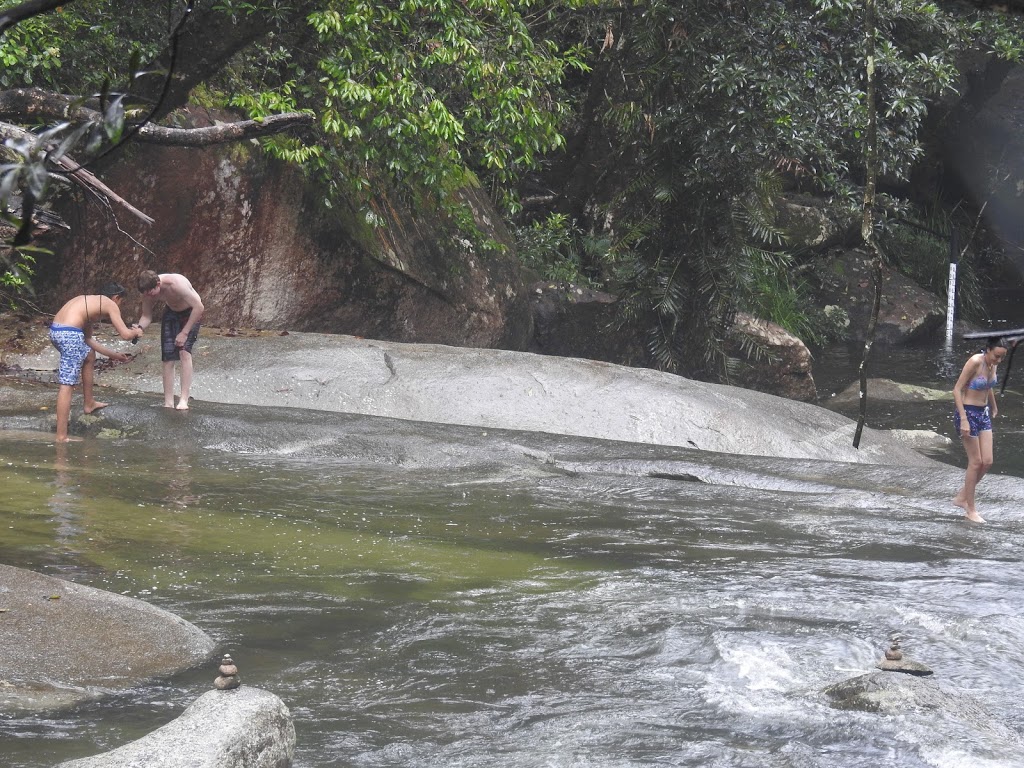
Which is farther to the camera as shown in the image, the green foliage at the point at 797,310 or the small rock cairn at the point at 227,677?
the green foliage at the point at 797,310

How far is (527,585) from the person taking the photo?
21.5 ft

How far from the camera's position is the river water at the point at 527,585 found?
459 centimetres

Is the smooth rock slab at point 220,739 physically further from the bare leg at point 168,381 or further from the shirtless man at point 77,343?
the bare leg at point 168,381

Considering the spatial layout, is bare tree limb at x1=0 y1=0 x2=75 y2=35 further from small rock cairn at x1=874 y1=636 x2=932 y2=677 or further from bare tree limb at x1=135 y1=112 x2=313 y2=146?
small rock cairn at x1=874 y1=636 x2=932 y2=677

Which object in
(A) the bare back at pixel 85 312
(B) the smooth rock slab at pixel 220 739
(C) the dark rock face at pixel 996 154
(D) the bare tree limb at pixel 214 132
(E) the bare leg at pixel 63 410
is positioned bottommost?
(B) the smooth rock slab at pixel 220 739

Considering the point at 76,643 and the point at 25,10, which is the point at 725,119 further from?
the point at 25,10

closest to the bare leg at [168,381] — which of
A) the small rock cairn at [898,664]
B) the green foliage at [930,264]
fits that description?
the small rock cairn at [898,664]

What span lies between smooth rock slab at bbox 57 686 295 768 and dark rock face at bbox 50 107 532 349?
9326 mm

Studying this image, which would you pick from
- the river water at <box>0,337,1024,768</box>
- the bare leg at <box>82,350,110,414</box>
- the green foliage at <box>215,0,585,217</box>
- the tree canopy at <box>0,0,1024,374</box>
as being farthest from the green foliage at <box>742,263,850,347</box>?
the bare leg at <box>82,350,110,414</box>

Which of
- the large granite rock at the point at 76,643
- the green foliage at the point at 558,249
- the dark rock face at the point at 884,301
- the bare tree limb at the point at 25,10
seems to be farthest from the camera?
the dark rock face at the point at 884,301

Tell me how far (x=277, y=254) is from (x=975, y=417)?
315 inches

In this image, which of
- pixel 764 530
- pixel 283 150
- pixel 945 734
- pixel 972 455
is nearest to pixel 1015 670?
pixel 945 734

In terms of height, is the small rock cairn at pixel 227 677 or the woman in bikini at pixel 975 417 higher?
the woman in bikini at pixel 975 417

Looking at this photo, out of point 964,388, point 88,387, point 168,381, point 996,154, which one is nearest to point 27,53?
point 88,387
